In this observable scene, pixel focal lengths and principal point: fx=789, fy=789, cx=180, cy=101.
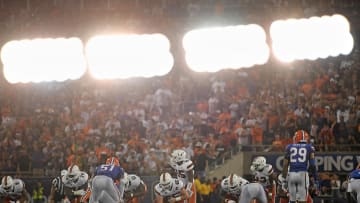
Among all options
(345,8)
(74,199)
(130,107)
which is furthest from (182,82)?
(74,199)

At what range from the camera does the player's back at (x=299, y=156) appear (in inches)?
633

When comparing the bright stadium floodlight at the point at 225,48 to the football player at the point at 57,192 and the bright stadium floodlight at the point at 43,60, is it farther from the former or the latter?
the football player at the point at 57,192

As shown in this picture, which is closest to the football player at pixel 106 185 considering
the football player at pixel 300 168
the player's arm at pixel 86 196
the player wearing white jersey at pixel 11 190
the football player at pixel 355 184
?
the player's arm at pixel 86 196

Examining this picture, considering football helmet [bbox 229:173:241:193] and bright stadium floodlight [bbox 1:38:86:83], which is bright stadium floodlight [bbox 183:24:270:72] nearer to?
bright stadium floodlight [bbox 1:38:86:83]

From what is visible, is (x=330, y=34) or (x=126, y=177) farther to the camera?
(x=330, y=34)

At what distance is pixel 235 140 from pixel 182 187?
9.45 m

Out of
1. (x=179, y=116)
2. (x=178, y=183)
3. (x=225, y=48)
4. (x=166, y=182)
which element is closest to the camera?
(x=166, y=182)

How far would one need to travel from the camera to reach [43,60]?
3092 centimetres

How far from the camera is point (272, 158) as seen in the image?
70.6 ft

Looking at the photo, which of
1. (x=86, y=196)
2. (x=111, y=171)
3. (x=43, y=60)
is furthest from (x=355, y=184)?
(x=43, y=60)

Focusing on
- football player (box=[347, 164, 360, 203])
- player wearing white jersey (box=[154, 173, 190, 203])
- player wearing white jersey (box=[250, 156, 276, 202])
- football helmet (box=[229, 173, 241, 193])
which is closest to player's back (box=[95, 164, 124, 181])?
player wearing white jersey (box=[154, 173, 190, 203])

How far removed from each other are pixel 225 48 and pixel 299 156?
12875 mm

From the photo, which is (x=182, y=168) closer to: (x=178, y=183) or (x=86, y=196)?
(x=178, y=183)

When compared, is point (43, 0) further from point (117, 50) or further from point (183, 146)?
point (183, 146)
